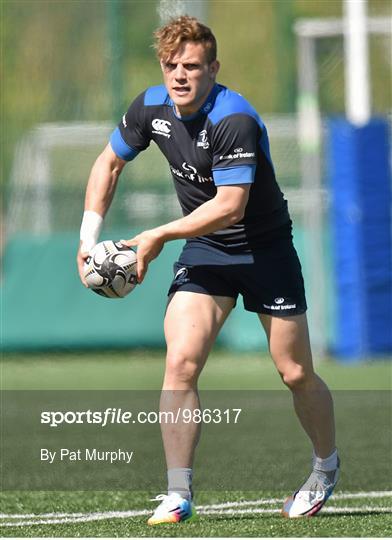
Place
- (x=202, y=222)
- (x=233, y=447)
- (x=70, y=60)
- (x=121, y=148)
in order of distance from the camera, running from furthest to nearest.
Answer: (x=70, y=60) → (x=233, y=447) → (x=121, y=148) → (x=202, y=222)

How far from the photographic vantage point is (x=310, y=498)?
6301mm

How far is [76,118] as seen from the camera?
15984 millimetres

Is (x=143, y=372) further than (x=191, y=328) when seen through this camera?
Yes

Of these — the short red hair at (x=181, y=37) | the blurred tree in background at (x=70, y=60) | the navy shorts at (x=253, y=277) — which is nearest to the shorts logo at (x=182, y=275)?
the navy shorts at (x=253, y=277)

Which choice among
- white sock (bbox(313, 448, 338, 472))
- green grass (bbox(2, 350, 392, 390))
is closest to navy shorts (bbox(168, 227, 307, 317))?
white sock (bbox(313, 448, 338, 472))

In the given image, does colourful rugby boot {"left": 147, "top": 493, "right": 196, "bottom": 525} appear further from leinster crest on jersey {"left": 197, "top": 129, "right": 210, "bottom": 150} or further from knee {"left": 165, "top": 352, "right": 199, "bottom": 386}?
leinster crest on jersey {"left": 197, "top": 129, "right": 210, "bottom": 150}

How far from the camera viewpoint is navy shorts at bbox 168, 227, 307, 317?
6.19 m

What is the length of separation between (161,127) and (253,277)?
79cm

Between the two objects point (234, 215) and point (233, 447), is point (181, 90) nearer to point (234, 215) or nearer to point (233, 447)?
point (234, 215)

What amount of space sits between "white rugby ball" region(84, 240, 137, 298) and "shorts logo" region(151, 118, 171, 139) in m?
0.53

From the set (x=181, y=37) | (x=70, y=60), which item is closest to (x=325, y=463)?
(x=181, y=37)

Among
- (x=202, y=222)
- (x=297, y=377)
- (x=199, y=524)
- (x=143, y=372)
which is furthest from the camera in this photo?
(x=143, y=372)

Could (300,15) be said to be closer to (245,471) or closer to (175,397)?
(245,471)

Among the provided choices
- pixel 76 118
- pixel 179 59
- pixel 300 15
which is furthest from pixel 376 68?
pixel 179 59
